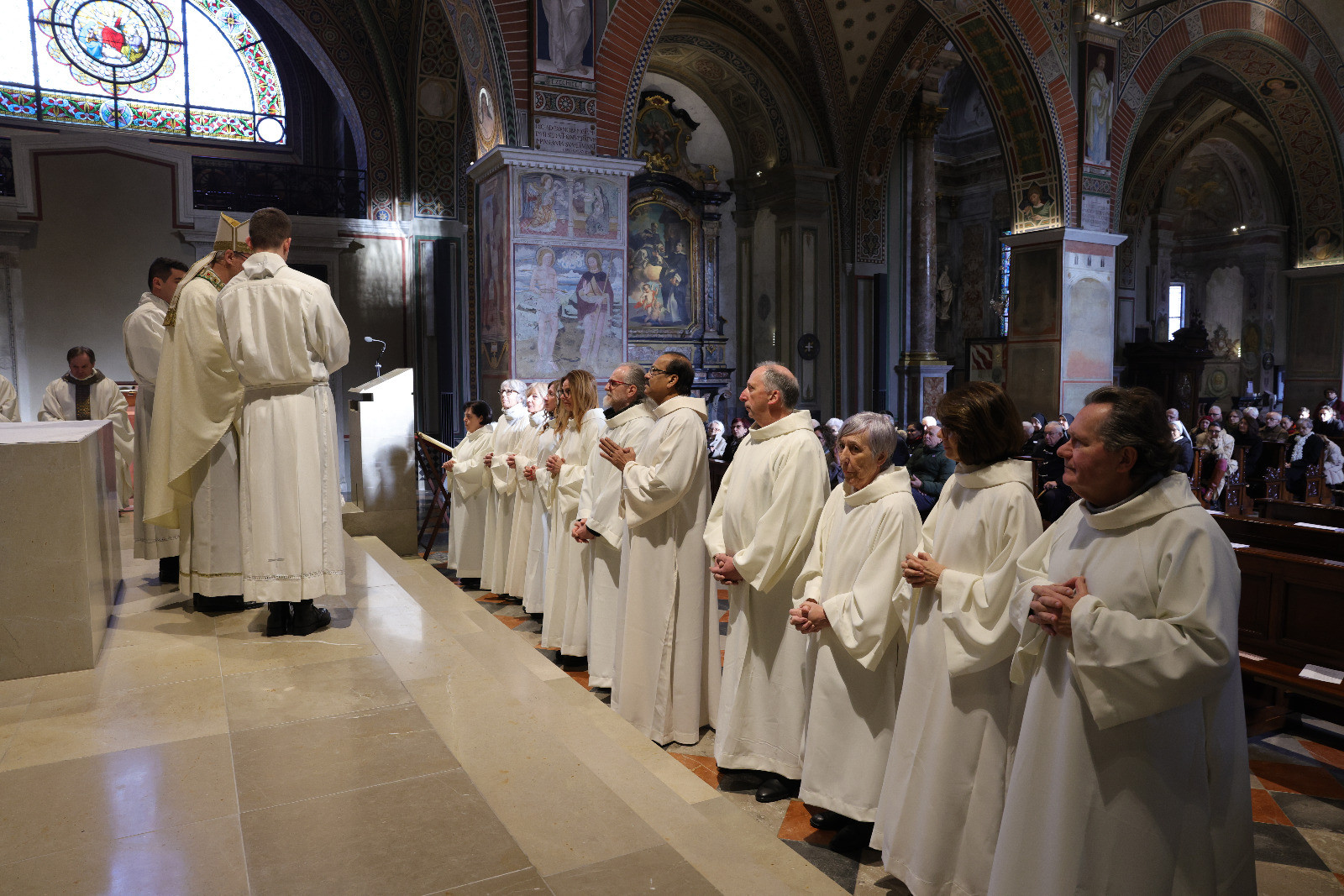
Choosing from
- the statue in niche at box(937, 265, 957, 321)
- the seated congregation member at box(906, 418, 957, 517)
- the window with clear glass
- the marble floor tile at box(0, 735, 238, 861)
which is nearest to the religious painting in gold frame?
the statue in niche at box(937, 265, 957, 321)

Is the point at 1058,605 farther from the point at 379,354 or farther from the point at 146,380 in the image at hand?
the point at 379,354

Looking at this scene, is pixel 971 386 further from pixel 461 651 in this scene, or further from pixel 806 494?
pixel 461 651

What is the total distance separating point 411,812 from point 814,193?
14.1 metres

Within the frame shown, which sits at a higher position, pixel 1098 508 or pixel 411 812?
pixel 1098 508

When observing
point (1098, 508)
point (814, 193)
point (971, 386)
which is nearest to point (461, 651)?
point (971, 386)

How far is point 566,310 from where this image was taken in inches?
352

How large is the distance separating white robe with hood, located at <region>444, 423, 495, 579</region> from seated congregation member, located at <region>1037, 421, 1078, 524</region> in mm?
4611

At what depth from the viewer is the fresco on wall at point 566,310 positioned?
28.7 feet

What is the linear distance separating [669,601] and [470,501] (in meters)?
3.88

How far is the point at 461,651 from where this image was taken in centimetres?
349

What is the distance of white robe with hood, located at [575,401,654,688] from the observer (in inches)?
193

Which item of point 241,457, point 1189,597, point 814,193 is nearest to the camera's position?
point 1189,597

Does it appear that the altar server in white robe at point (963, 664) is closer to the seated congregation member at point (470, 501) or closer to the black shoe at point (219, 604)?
the black shoe at point (219, 604)

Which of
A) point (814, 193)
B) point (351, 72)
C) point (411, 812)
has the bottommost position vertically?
point (411, 812)
